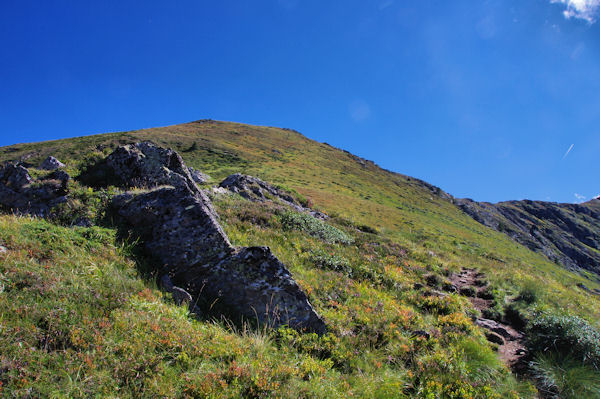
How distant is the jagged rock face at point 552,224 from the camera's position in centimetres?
8156

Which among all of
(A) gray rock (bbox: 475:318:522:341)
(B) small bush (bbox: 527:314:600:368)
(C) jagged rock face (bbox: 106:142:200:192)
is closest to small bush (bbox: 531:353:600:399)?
(B) small bush (bbox: 527:314:600:368)

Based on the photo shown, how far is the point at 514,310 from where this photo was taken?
33.9ft

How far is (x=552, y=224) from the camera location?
141000 millimetres

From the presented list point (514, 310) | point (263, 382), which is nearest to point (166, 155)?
point (263, 382)

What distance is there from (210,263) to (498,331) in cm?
940

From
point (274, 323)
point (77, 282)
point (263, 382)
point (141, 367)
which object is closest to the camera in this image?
point (141, 367)

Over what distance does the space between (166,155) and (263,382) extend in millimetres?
11055

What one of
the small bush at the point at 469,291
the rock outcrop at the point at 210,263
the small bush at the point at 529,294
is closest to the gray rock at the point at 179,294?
the rock outcrop at the point at 210,263

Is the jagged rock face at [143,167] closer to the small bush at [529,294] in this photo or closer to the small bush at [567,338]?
the small bush at [567,338]

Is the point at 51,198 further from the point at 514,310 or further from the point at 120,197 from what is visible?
the point at 514,310

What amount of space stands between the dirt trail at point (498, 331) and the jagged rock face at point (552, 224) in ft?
239

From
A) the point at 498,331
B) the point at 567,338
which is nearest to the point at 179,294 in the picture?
the point at 567,338

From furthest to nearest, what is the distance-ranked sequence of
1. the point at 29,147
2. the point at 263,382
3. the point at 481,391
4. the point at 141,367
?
the point at 29,147
the point at 481,391
the point at 263,382
the point at 141,367

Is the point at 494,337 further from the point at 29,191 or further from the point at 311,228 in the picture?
the point at 29,191
